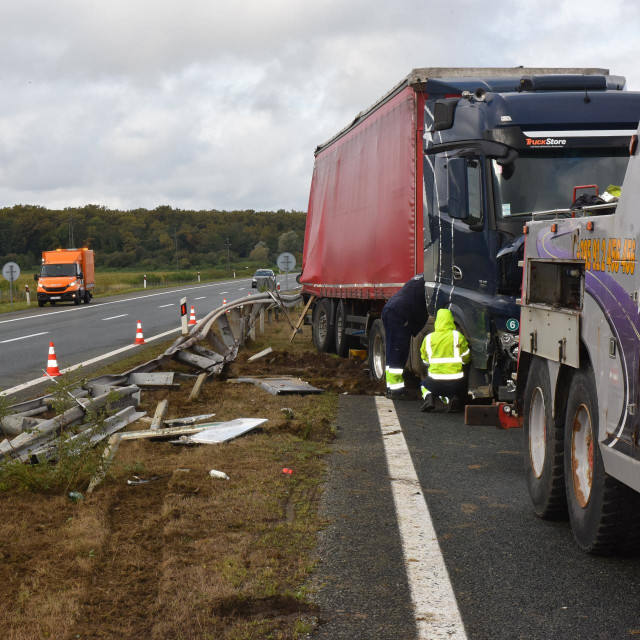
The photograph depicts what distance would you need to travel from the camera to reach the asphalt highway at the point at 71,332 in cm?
1770

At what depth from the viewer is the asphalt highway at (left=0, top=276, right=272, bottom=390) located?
17.7 metres

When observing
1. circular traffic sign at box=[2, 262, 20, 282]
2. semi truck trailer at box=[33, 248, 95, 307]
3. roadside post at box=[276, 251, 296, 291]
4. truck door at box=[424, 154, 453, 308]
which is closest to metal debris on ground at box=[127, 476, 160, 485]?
truck door at box=[424, 154, 453, 308]

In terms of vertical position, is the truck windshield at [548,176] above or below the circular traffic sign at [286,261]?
above

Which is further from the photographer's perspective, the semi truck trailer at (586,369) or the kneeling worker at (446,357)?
the kneeling worker at (446,357)

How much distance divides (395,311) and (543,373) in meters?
5.91

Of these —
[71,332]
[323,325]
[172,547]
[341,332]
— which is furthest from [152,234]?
[172,547]

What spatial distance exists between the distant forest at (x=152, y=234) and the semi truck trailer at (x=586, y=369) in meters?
119

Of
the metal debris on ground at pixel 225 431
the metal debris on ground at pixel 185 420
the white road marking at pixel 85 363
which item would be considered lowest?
the white road marking at pixel 85 363

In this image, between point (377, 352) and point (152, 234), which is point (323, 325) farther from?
point (152, 234)

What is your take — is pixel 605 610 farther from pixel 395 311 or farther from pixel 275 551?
pixel 395 311

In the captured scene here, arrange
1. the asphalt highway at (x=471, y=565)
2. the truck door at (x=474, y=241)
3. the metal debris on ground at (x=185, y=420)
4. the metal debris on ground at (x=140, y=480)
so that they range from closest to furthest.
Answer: the asphalt highway at (x=471, y=565), the metal debris on ground at (x=140, y=480), the truck door at (x=474, y=241), the metal debris on ground at (x=185, y=420)

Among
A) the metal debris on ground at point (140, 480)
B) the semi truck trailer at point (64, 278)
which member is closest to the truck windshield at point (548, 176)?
the metal debris on ground at point (140, 480)

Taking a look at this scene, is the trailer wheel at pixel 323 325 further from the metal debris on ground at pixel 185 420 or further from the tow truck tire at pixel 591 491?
the tow truck tire at pixel 591 491

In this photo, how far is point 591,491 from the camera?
17.0 feet
